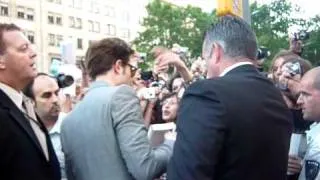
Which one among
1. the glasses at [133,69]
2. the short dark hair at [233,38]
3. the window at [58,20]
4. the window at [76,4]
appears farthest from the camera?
the window at [76,4]

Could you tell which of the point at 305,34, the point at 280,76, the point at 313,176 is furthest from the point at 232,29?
the point at 305,34

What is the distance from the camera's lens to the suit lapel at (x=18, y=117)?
3209mm

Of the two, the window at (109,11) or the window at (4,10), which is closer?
the window at (4,10)

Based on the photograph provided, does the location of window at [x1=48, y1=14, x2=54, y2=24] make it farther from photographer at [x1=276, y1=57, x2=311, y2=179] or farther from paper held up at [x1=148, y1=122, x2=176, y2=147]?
paper held up at [x1=148, y1=122, x2=176, y2=147]

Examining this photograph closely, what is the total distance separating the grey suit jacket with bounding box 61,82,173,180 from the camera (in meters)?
3.46

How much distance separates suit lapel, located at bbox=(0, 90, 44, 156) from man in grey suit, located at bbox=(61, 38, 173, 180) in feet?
1.39

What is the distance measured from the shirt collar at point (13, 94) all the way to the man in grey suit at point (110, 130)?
0.39 meters

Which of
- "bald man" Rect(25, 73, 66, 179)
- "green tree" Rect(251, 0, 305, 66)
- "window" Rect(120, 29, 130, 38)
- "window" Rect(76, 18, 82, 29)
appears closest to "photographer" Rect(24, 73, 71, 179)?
"bald man" Rect(25, 73, 66, 179)

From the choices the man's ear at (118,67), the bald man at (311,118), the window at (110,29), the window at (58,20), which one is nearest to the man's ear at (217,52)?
the man's ear at (118,67)

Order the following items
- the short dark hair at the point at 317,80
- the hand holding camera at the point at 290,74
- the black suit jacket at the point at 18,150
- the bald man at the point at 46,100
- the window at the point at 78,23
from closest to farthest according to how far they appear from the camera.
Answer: the black suit jacket at the point at 18,150, the short dark hair at the point at 317,80, the bald man at the point at 46,100, the hand holding camera at the point at 290,74, the window at the point at 78,23

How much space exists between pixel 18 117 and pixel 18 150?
20 centimetres

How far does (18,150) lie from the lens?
3.11 meters

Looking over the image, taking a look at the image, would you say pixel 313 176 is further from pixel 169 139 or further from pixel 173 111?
pixel 173 111

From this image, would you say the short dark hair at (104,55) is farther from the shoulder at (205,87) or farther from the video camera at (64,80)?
the video camera at (64,80)
